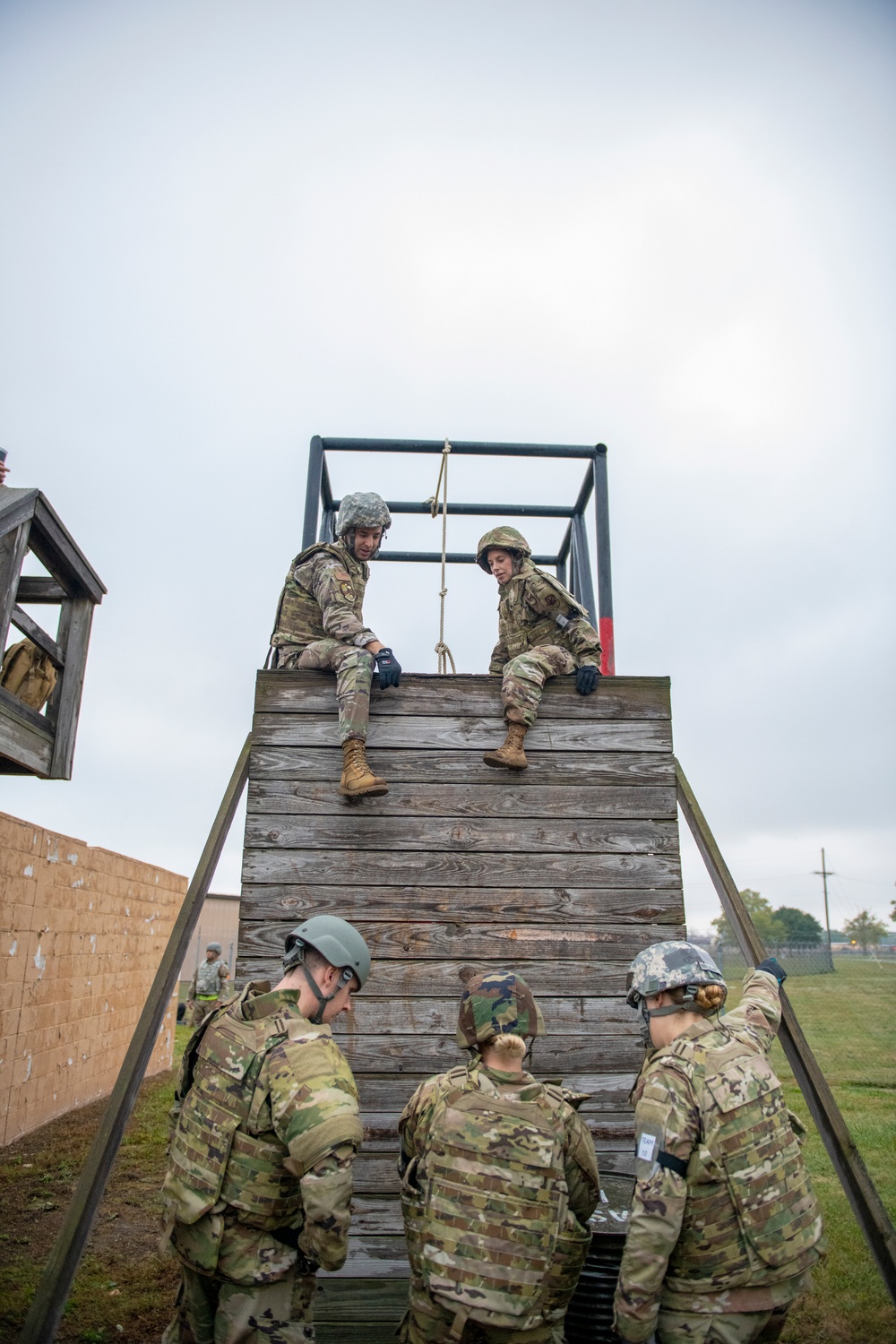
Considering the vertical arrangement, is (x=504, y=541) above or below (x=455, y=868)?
above

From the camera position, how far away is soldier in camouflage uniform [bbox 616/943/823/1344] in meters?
2.43

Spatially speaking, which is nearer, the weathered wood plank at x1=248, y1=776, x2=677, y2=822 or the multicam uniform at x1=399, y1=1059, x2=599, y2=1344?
the multicam uniform at x1=399, y1=1059, x2=599, y2=1344

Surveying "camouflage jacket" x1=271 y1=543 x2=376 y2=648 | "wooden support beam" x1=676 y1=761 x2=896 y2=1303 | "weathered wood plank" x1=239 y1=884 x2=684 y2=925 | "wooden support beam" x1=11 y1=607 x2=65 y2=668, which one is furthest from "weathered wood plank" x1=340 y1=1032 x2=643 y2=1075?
"wooden support beam" x1=11 y1=607 x2=65 y2=668

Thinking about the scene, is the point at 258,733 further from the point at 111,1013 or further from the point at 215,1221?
the point at 111,1013

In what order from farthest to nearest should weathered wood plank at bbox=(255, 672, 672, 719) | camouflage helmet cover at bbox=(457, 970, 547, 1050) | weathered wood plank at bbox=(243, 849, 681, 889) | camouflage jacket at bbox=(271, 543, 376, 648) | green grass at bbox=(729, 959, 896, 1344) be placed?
camouflage jacket at bbox=(271, 543, 376, 648) < green grass at bbox=(729, 959, 896, 1344) < weathered wood plank at bbox=(255, 672, 672, 719) < weathered wood plank at bbox=(243, 849, 681, 889) < camouflage helmet cover at bbox=(457, 970, 547, 1050)

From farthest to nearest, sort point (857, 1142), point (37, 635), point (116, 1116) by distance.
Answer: point (857, 1142) → point (37, 635) → point (116, 1116)

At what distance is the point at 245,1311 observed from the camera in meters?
2.50

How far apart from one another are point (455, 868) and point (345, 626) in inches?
51.9

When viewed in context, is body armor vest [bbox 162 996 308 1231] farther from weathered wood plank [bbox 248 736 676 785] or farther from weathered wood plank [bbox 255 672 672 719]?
weathered wood plank [bbox 255 672 672 719]

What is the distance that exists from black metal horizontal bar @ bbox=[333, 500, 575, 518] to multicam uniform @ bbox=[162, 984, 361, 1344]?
4.32 metres

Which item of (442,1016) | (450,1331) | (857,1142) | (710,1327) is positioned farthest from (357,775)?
(857,1142)

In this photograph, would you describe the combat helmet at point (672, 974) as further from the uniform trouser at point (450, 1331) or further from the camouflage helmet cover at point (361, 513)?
the camouflage helmet cover at point (361, 513)

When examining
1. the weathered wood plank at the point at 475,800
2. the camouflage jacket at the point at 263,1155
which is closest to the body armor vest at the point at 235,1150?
the camouflage jacket at the point at 263,1155

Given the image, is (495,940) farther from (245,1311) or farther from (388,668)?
(245,1311)
